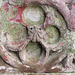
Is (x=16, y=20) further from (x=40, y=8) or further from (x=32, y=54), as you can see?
(x=32, y=54)

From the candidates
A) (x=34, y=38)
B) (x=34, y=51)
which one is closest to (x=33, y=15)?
(x=34, y=38)

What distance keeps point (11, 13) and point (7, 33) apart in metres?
0.25

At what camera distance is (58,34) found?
1994 millimetres

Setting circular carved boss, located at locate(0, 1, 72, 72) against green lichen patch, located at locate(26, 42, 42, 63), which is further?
green lichen patch, located at locate(26, 42, 42, 63)

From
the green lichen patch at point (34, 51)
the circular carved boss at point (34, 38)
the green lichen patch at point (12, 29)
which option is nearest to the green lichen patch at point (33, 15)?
the circular carved boss at point (34, 38)

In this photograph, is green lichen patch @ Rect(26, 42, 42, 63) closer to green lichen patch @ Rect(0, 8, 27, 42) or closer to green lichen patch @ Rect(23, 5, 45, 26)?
green lichen patch @ Rect(0, 8, 27, 42)

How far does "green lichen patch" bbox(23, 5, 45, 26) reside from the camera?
1.90m

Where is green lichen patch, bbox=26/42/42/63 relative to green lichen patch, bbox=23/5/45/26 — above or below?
below

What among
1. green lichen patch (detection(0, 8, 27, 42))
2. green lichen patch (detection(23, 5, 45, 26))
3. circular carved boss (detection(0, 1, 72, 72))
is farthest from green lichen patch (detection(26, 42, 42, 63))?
green lichen patch (detection(23, 5, 45, 26))

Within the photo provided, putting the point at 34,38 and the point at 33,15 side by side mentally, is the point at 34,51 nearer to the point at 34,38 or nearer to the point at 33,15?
the point at 34,38

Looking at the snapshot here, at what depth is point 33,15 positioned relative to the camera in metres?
1.92

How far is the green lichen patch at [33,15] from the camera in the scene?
75.0 inches

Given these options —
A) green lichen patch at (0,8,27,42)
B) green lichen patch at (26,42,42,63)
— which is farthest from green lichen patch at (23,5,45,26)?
green lichen patch at (26,42,42,63)

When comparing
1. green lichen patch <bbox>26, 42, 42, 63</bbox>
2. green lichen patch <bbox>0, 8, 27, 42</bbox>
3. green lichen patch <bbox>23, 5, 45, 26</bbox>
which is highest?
green lichen patch <bbox>23, 5, 45, 26</bbox>
